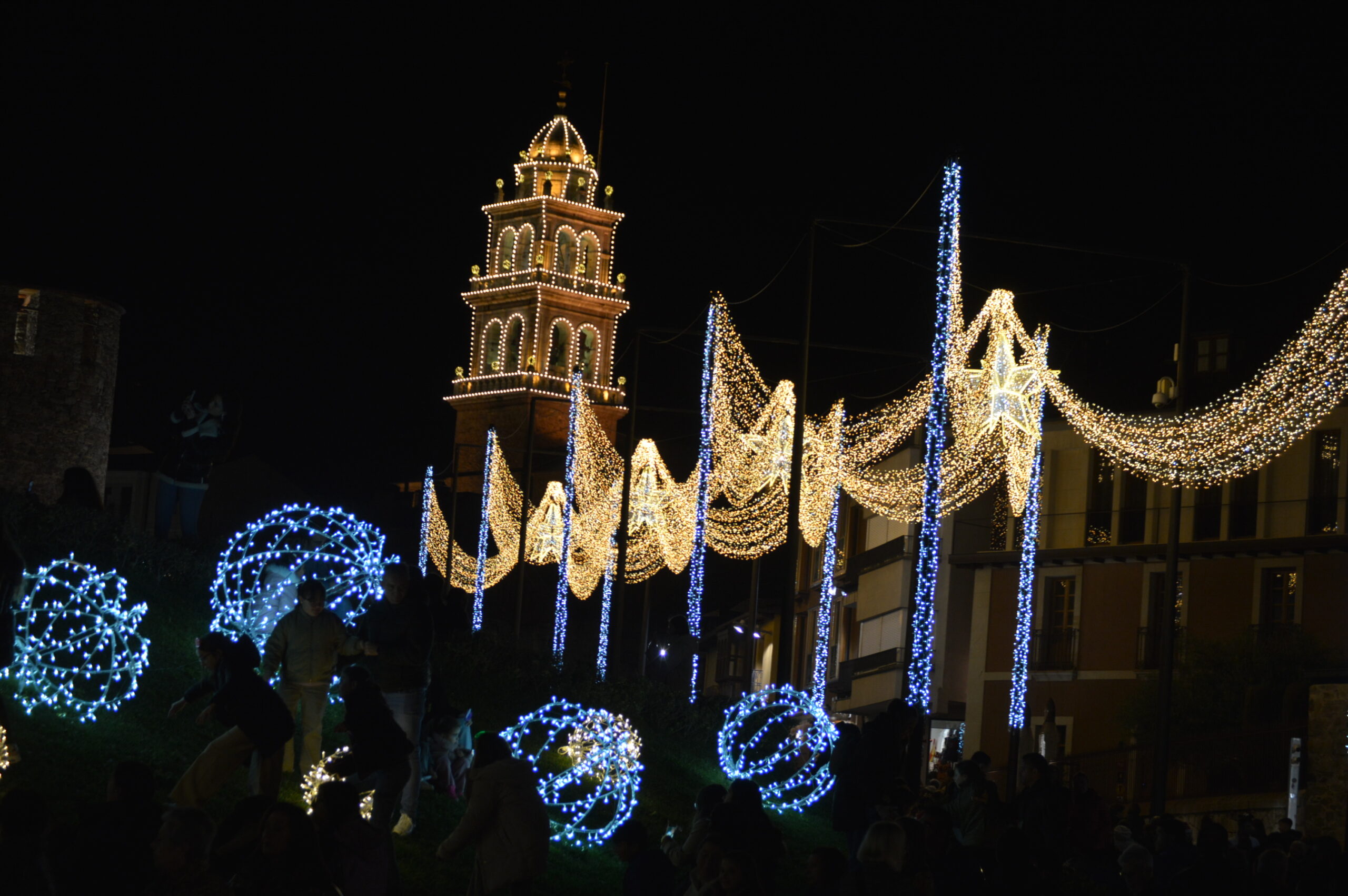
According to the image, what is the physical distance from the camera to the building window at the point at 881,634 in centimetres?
5100

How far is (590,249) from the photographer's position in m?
67.4

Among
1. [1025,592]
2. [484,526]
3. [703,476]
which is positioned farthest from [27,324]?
[484,526]

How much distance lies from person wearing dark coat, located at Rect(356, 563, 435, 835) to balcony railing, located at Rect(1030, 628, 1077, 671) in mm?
30795

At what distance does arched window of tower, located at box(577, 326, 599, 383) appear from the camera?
2594 inches

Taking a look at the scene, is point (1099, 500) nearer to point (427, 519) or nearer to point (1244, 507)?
point (1244, 507)

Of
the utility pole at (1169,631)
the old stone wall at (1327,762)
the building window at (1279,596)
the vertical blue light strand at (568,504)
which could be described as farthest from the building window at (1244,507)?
the old stone wall at (1327,762)

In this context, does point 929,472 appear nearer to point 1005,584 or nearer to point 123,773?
point 123,773

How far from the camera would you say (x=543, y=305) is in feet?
213

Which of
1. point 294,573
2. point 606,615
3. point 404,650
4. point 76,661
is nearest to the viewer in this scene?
point 404,650

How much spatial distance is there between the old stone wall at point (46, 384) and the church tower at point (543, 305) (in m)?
34.3

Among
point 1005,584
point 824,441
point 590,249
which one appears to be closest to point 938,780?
point 824,441

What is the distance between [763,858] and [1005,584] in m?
34.6

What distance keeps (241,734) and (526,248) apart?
55.6 meters

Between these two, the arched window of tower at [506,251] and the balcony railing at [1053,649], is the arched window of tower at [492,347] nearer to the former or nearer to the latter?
the arched window of tower at [506,251]
